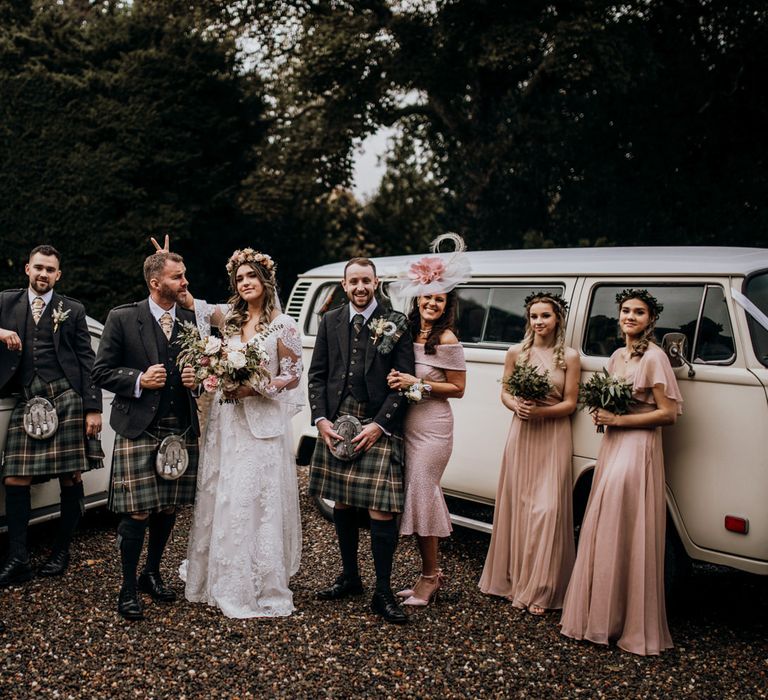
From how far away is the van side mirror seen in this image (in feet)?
15.8

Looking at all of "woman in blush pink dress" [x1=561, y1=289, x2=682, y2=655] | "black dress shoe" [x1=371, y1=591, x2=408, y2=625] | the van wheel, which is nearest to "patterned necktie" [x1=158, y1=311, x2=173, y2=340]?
"black dress shoe" [x1=371, y1=591, x2=408, y2=625]

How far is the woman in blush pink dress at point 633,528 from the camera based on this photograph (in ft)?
15.0

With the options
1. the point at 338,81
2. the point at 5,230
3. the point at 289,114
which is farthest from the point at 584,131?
the point at 5,230

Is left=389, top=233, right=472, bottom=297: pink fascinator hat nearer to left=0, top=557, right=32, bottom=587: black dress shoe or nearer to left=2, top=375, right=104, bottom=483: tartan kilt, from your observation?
left=2, top=375, right=104, bottom=483: tartan kilt

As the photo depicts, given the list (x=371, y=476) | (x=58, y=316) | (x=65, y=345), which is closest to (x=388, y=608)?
(x=371, y=476)

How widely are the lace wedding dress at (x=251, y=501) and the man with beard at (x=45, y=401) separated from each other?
1213 millimetres

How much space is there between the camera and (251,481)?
4.88 metres

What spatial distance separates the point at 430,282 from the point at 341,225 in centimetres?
1706

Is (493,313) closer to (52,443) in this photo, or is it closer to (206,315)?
(206,315)

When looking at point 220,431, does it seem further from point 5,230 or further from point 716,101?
point 716,101

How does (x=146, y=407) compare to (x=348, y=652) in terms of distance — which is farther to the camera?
(x=146, y=407)

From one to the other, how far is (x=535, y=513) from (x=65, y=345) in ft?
11.5

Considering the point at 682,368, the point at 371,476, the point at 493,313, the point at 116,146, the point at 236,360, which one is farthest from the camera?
the point at 116,146

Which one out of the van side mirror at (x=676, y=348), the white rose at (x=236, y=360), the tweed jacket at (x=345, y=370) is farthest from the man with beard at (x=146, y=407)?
the van side mirror at (x=676, y=348)
